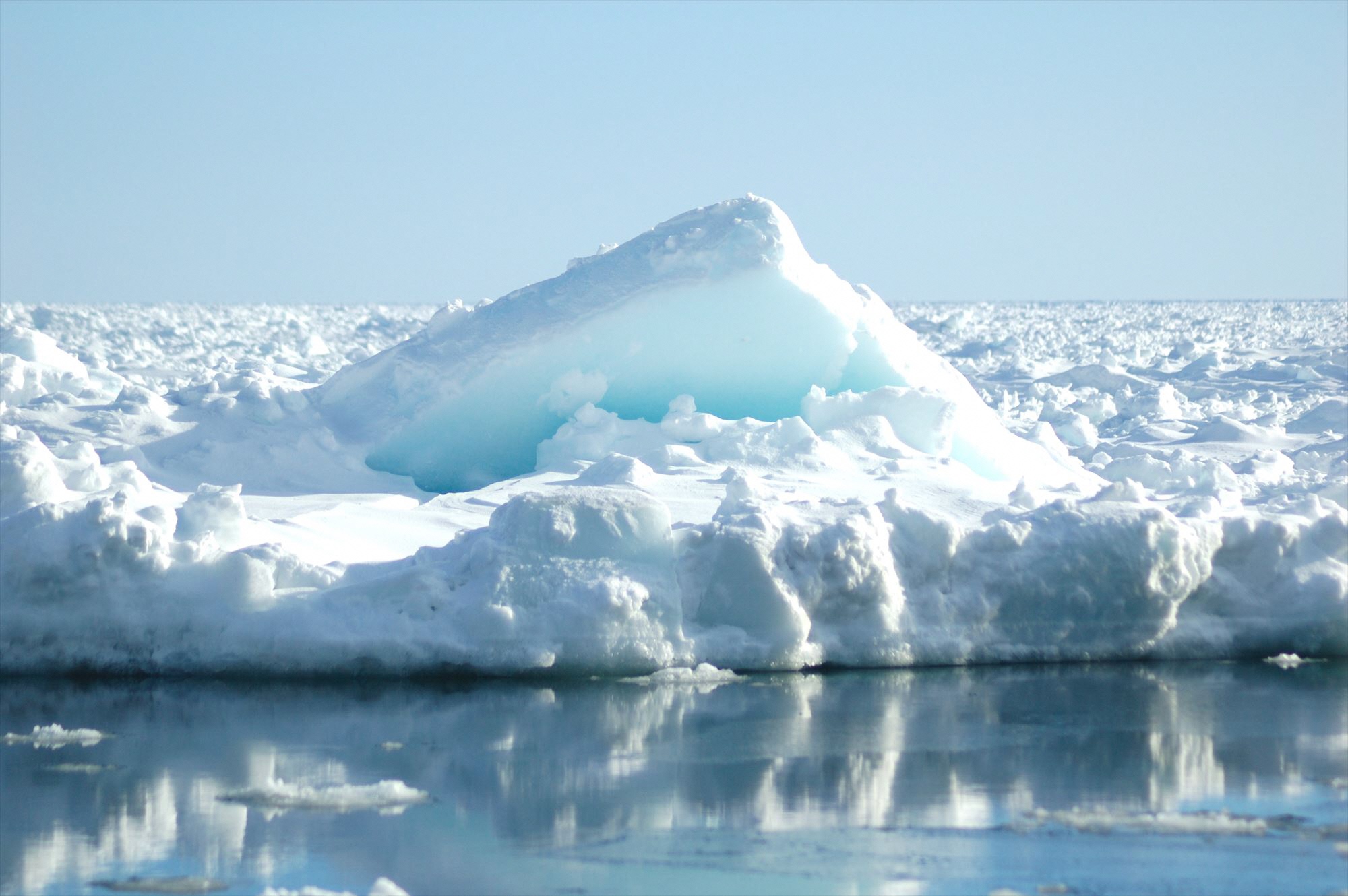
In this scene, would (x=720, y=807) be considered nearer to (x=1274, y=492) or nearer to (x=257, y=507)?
(x=257, y=507)

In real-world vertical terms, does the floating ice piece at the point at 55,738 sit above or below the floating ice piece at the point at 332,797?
above

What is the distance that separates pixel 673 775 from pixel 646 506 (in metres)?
1.79

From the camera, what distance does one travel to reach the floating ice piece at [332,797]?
187 inches

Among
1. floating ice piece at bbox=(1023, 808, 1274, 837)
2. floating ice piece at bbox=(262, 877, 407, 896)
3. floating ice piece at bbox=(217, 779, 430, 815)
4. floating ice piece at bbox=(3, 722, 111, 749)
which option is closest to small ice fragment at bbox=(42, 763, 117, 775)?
floating ice piece at bbox=(3, 722, 111, 749)

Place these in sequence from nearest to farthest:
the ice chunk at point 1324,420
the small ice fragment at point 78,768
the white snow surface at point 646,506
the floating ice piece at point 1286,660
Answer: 1. the small ice fragment at point 78,768
2. the white snow surface at point 646,506
3. the floating ice piece at point 1286,660
4. the ice chunk at point 1324,420

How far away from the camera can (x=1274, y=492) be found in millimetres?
10531

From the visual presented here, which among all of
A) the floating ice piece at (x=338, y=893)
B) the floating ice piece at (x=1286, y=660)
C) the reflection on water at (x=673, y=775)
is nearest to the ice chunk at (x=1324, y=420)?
the floating ice piece at (x=1286, y=660)

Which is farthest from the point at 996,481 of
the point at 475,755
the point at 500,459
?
the point at 475,755

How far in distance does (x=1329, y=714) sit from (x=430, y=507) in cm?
463

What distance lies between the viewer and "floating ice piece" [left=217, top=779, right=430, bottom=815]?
→ 4750 mm

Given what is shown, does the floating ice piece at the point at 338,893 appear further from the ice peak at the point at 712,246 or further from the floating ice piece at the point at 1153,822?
the ice peak at the point at 712,246

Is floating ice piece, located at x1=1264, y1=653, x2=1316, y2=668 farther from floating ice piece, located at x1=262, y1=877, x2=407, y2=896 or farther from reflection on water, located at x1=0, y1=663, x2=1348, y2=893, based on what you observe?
floating ice piece, located at x1=262, y1=877, x2=407, y2=896

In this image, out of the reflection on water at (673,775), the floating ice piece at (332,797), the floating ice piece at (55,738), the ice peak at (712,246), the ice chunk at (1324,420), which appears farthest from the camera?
the ice chunk at (1324,420)

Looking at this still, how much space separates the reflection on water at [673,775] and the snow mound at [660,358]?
3.73 metres
